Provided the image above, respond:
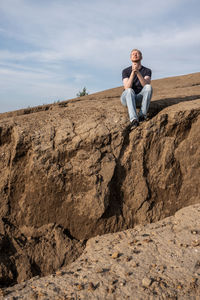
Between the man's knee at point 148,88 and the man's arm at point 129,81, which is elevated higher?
the man's arm at point 129,81

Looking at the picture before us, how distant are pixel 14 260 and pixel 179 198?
92.6 inches

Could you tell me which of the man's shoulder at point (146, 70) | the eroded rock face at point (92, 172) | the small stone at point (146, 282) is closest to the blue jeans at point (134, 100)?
the eroded rock face at point (92, 172)

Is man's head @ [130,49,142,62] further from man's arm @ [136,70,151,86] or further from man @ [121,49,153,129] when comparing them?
man's arm @ [136,70,151,86]

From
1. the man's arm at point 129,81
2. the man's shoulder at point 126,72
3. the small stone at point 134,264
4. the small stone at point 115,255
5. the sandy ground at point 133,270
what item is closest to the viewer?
the sandy ground at point 133,270

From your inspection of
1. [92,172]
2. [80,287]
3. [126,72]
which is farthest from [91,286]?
[126,72]

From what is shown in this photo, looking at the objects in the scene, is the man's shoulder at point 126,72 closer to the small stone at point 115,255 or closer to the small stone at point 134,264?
the small stone at point 115,255

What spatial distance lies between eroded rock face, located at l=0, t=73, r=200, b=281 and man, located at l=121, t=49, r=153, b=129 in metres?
0.17

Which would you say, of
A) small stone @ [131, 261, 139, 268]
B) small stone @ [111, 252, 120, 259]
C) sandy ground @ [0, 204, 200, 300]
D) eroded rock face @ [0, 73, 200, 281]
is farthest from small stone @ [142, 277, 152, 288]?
eroded rock face @ [0, 73, 200, 281]

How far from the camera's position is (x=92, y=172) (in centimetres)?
402

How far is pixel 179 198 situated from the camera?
4363mm

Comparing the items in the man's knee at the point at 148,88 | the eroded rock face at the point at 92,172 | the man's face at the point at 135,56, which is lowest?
the eroded rock face at the point at 92,172

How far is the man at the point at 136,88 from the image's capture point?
4.17 meters

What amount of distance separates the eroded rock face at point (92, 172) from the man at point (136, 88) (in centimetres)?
17

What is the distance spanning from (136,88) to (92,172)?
1413 mm
